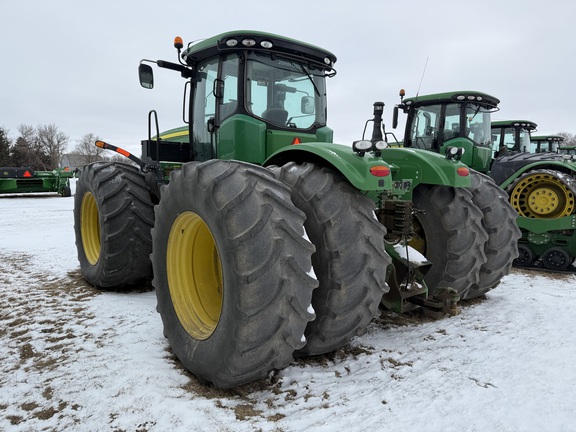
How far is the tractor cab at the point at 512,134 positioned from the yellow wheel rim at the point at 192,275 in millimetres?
9460

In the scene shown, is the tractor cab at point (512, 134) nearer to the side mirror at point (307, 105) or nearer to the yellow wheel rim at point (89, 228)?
the side mirror at point (307, 105)

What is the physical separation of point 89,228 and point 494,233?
15.1ft

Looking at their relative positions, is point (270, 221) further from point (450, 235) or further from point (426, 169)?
point (450, 235)

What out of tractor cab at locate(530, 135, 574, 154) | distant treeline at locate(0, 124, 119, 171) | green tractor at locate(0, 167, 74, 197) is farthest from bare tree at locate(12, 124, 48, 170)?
tractor cab at locate(530, 135, 574, 154)

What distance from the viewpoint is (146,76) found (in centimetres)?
426

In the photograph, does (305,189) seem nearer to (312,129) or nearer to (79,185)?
(312,129)

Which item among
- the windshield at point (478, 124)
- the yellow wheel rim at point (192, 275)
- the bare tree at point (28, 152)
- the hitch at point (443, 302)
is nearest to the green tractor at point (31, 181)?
the windshield at point (478, 124)

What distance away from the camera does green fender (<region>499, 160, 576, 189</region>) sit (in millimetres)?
6520

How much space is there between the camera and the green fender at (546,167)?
652 cm

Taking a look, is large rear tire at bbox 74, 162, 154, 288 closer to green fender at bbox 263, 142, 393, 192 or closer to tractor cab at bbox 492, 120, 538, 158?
green fender at bbox 263, 142, 393, 192

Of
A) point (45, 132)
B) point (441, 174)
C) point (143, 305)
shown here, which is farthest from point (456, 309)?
point (45, 132)

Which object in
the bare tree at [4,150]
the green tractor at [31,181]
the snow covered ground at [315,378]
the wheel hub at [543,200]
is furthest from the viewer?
the bare tree at [4,150]

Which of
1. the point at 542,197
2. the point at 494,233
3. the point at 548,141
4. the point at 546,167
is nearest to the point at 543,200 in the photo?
the point at 542,197

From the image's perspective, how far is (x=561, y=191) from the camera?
6156 mm
